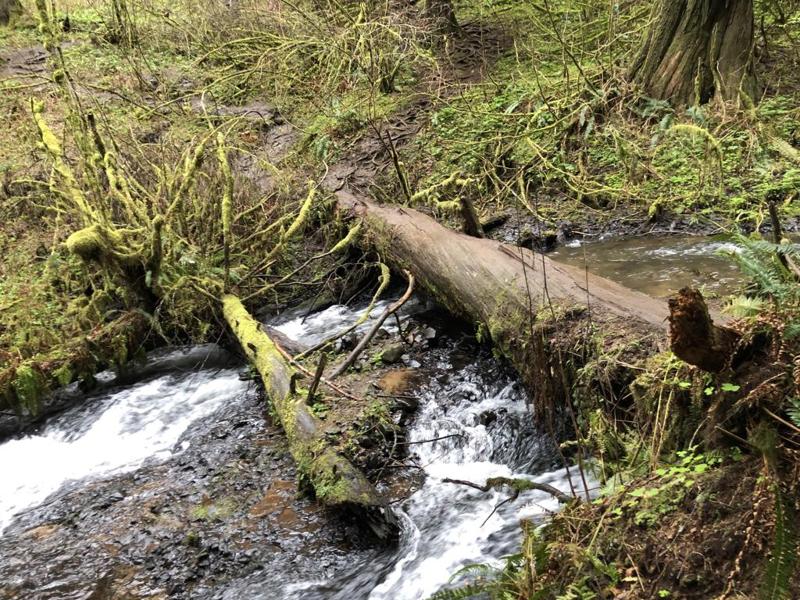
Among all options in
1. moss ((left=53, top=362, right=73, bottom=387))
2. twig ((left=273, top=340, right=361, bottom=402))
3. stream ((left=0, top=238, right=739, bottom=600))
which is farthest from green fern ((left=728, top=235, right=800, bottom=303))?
moss ((left=53, top=362, right=73, bottom=387))

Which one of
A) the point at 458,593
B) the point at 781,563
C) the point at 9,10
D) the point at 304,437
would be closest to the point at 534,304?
the point at 304,437

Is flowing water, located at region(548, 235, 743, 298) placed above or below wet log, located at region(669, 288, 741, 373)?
below

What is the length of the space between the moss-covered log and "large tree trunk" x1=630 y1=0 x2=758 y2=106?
5.94 meters

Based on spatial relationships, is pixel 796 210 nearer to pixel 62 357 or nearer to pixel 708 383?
pixel 708 383

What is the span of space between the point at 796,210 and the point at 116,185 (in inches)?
274

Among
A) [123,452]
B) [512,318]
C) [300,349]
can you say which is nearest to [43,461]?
[123,452]

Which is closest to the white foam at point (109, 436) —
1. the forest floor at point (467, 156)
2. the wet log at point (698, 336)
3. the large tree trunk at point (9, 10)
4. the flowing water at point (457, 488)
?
the forest floor at point (467, 156)

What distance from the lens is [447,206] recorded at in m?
6.91

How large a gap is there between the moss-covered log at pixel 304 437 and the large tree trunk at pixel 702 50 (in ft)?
19.5

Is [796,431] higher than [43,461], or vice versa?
[796,431]

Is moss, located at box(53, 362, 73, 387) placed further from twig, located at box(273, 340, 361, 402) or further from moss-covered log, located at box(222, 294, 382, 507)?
twig, located at box(273, 340, 361, 402)

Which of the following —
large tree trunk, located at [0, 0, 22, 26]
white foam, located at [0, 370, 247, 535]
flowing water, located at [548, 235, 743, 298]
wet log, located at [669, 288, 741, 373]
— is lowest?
white foam, located at [0, 370, 247, 535]

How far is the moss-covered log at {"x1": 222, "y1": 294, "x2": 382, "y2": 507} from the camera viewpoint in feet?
12.0

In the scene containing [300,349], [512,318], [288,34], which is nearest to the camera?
[512,318]
